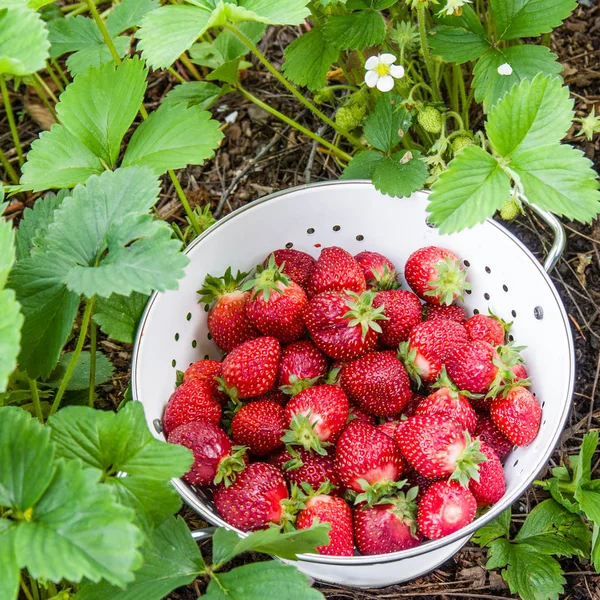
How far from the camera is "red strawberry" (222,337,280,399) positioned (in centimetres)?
108

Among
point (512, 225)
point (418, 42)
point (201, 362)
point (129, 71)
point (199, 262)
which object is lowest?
point (512, 225)

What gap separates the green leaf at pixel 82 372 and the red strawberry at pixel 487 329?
0.66 metres

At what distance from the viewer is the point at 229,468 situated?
1.00 meters

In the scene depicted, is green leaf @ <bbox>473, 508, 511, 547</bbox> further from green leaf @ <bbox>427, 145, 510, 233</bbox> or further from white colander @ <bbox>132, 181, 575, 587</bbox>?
green leaf @ <bbox>427, 145, 510, 233</bbox>

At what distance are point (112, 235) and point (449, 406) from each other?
53cm

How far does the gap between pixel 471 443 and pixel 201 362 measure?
17.5 inches

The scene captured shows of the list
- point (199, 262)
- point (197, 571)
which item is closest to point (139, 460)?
point (197, 571)

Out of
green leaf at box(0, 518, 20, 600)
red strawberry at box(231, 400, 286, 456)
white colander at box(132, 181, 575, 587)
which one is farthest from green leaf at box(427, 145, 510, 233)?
green leaf at box(0, 518, 20, 600)

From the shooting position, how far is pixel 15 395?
1.21 meters

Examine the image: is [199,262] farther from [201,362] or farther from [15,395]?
[15,395]

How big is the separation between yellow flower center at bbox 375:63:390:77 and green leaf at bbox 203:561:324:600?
30.4 inches

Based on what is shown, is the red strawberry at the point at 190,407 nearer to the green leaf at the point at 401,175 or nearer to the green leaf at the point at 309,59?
the green leaf at the point at 401,175

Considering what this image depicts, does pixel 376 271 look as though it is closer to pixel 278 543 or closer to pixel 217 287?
pixel 217 287

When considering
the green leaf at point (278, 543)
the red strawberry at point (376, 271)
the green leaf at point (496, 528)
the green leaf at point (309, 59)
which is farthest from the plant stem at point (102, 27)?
the green leaf at point (496, 528)
